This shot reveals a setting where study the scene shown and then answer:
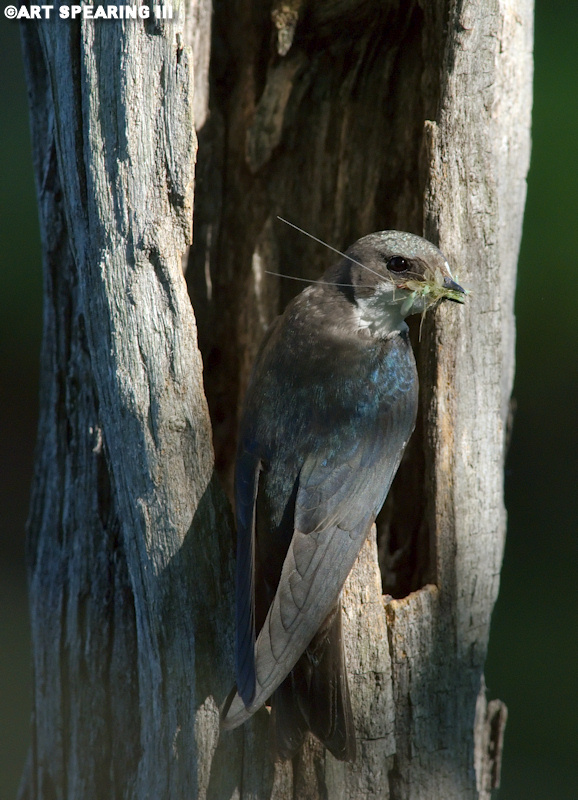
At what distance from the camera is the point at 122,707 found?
1.87 meters

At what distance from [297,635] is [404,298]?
30.2 inches

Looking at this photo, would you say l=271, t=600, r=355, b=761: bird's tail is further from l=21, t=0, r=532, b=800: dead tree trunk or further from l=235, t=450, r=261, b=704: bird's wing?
l=235, t=450, r=261, b=704: bird's wing

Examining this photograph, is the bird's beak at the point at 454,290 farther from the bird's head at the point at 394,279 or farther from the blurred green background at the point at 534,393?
the blurred green background at the point at 534,393

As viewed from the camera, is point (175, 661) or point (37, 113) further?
point (37, 113)

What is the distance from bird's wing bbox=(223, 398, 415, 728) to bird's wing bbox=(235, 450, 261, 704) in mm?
15

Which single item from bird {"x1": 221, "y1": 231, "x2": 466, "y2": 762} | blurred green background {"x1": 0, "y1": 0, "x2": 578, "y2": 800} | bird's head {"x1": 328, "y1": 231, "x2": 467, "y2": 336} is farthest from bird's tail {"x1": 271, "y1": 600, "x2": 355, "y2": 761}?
blurred green background {"x1": 0, "y1": 0, "x2": 578, "y2": 800}

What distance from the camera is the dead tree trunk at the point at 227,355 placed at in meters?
1.66

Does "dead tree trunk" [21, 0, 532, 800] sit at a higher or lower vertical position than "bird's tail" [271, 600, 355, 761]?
higher

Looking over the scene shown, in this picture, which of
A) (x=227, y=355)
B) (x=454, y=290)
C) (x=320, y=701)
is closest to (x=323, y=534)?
(x=320, y=701)

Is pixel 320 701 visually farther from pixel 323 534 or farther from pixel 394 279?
pixel 394 279

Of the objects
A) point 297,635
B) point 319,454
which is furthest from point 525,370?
point 297,635

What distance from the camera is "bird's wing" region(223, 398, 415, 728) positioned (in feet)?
5.11

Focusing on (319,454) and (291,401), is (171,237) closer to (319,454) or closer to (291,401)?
(291,401)

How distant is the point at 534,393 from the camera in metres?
3.20
